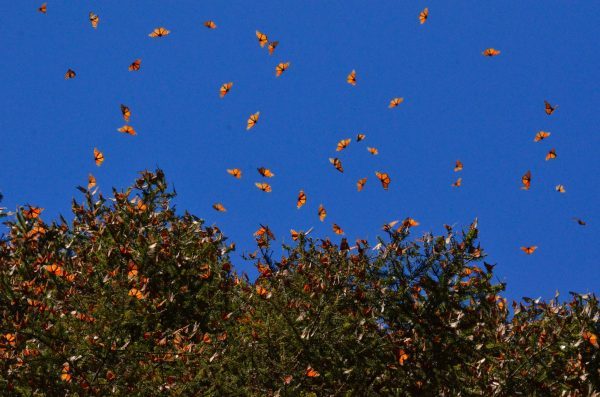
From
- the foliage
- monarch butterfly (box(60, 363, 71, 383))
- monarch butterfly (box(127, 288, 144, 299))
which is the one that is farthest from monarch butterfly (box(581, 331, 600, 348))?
monarch butterfly (box(60, 363, 71, 383))

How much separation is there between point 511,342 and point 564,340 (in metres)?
0.65

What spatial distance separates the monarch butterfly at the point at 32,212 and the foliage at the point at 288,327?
1.38 m

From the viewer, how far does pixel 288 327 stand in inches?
377

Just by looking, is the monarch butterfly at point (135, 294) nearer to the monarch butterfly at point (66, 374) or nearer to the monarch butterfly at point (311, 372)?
the monarch butterfly at point (66, 374)

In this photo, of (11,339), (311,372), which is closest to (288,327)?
(311,372)

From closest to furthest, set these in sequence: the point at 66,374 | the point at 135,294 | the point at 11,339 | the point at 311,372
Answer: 1. the point at 66,374
2. the point at 311,372
3. the point at 11,339
4. the point at 135,294

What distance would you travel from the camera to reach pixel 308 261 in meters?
11.2

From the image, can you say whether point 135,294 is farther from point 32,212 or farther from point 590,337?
point 590,337

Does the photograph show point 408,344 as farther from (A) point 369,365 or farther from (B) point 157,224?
(B) point 157,224

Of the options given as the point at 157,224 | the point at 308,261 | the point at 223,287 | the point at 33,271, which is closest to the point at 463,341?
the point at 308,261

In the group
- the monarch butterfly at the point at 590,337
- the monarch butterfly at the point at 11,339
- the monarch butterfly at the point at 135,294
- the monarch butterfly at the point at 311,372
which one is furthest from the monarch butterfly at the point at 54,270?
the monarch butterfly at the point at 590,337

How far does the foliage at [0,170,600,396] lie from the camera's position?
895 cm

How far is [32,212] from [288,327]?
6471 mm

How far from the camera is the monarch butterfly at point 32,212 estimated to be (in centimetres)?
1354
